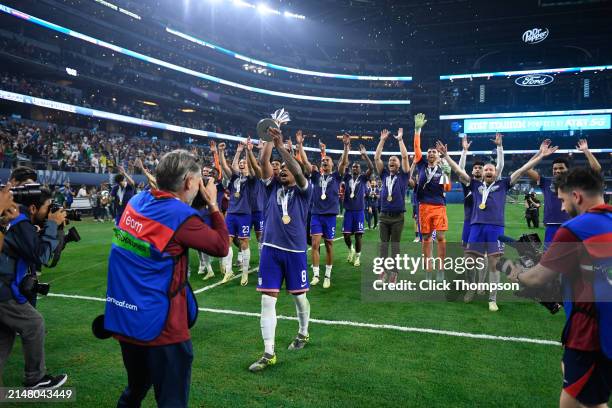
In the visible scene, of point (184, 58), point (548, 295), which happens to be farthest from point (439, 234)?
point (184, 58)

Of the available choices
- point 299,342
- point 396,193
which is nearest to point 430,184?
point 396,193

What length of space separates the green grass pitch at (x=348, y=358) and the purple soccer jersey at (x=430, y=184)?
2384 millimetres

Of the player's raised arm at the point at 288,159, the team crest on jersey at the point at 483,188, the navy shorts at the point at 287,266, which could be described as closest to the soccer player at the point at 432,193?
the team crest on jersey at the point at 483,188

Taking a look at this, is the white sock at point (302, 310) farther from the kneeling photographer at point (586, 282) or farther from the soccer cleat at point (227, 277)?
the soccer cleat at point (227, 277)

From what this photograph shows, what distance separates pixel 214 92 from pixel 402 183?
55481 millimetres

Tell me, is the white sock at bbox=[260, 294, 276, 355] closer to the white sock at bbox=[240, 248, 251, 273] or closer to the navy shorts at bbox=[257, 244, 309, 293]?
the navy shorts at bbox=[257, 244, 309, 293]

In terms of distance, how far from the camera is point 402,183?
8852mm

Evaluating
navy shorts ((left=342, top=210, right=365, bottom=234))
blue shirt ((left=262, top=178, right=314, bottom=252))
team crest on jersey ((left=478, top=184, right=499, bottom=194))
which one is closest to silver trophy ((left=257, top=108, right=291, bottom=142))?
blue shirt ((left=262, top=178, right=314, bottom=252))

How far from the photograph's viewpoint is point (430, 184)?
852 centimetres

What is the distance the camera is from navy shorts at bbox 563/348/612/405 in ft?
7.69

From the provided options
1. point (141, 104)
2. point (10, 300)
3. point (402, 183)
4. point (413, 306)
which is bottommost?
point (413, 306)

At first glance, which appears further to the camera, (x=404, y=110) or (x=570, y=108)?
(x=404, y=110)

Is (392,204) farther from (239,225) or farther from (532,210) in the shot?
(532,210)

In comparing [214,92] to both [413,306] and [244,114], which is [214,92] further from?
[413,306]
